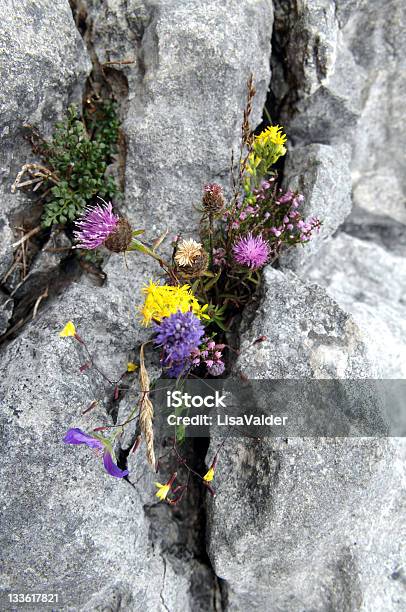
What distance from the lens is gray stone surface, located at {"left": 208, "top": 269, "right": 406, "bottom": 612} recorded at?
311 cm

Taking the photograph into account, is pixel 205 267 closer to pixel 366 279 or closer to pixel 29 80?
pixel 29 80

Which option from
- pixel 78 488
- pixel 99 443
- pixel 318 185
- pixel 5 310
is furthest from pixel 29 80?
pixel 78 488

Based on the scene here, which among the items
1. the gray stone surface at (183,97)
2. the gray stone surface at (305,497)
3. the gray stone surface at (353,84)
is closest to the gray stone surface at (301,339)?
the gray stone surface at (305,497)

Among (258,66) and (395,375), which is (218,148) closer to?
(258,66)

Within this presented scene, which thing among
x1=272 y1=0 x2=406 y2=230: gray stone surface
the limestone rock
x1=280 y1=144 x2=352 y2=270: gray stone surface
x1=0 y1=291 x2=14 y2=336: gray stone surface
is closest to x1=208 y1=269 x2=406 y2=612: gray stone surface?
x1=280 y1=144 x2=352 y2=270: gray stone surface

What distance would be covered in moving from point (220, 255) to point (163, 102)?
1.20m

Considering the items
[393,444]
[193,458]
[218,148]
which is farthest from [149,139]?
[393,444]

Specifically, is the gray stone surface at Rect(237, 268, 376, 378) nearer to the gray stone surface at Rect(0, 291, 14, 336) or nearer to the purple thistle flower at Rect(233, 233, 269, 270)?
the purple thistle flower at Rect(233, 233, 269, 270)

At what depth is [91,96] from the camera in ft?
12.5

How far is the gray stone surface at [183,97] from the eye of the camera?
11.6ft

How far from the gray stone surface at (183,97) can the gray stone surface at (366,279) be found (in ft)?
4.13

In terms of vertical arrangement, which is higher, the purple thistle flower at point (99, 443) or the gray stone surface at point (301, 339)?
the gray stone surface at point (301, 339)

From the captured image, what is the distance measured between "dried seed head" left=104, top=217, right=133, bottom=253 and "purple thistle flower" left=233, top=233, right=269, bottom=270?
0.79 meters

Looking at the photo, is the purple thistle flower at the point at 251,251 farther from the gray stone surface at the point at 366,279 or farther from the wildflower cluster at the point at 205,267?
the gray stone surface at the point at 366,279
